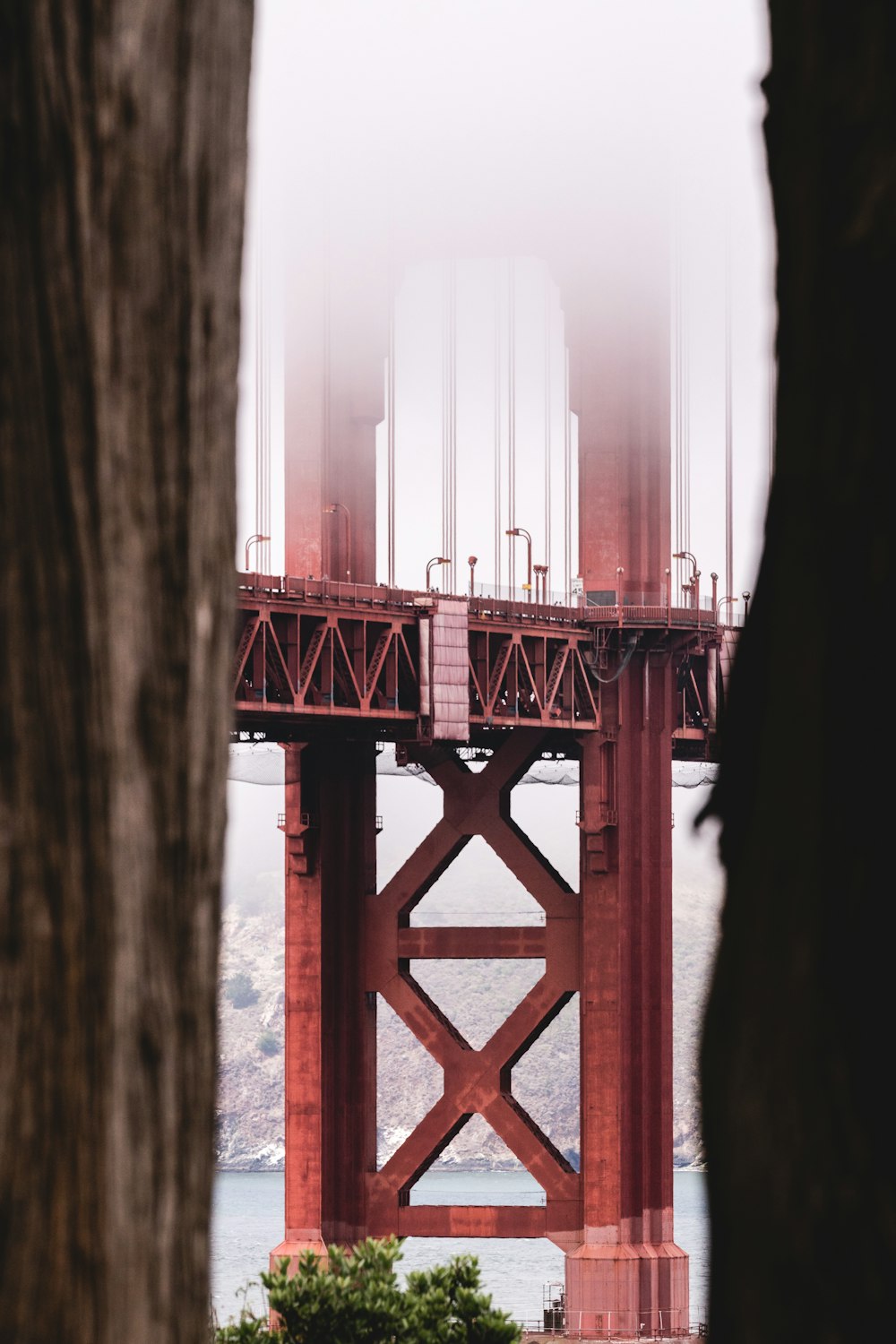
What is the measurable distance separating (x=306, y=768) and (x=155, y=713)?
36.3 meters

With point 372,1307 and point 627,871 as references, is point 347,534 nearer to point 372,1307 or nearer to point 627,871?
point 627,871

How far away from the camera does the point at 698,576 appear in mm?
38625

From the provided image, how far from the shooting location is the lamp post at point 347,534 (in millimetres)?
37250

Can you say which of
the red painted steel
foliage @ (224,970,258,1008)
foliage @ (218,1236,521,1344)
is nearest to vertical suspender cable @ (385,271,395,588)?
the red painted steel

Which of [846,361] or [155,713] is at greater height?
[846,361]

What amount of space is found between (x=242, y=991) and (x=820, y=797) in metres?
168

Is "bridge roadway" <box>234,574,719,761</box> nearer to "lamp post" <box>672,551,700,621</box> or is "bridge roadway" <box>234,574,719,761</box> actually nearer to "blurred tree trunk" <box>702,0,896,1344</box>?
"lamp post" <box>672,551,700,621</box>

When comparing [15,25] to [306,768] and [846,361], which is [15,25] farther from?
[306,768]

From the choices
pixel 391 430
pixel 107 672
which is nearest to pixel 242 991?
pixel 391 430

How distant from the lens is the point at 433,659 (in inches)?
1387

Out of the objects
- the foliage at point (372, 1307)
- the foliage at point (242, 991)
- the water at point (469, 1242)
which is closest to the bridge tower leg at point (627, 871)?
the water at point (469, 1242)

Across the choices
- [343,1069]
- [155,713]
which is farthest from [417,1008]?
[155,713]

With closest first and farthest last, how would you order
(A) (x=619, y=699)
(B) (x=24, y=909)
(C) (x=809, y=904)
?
(C) (x=809, y=904) < (B) (x=24, y=909) < (A) (x=619, y=699)

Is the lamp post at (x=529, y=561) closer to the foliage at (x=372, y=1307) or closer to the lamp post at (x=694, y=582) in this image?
the lamp post at (x=694, y=582)
